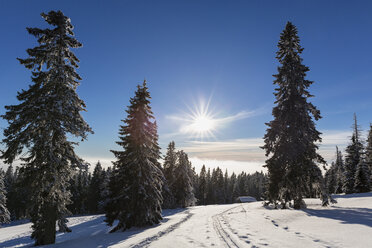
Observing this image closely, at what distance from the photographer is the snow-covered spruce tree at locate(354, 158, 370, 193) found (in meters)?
34.7

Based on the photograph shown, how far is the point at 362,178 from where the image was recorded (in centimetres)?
3491

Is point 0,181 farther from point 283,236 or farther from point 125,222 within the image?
point 283,236

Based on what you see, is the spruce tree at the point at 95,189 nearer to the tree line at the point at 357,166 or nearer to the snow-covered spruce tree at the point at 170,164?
the snow-covered spruce tree at the point at 170,164

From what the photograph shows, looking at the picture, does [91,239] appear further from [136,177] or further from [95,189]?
[95,189]

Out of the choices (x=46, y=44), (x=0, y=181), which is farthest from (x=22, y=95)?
(x=0, y=181)

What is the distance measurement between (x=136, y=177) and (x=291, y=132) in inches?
577

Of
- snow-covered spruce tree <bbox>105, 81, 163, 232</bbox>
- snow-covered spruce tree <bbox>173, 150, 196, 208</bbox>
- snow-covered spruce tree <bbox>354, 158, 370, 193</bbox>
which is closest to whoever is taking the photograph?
snow-covered spruce tree <bbox>105, 81, 163, 232</bbox>

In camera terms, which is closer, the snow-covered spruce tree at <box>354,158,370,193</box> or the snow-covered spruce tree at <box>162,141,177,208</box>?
the snow-covered spruce tree at <box>354,158,370,193</box>

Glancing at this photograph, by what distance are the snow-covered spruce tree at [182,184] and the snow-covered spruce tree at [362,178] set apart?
3013 centimetres

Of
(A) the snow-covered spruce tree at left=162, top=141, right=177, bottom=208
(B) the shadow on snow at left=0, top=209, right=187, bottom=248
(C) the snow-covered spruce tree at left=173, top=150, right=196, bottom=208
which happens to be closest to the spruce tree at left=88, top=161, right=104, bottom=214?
(A) the snow-covered spruce tree at left=162, top=141, right=177, bottom=208

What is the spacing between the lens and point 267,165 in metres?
19.5

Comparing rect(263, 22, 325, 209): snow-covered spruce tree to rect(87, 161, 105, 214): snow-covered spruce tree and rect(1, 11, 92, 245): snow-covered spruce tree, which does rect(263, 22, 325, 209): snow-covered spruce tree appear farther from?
rect(87, 161, 105, 214): snow-covered spruce tree

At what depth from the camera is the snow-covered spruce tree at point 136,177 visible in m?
17.7

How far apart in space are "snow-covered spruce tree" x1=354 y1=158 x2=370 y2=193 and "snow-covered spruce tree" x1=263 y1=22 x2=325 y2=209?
82.6 feet
